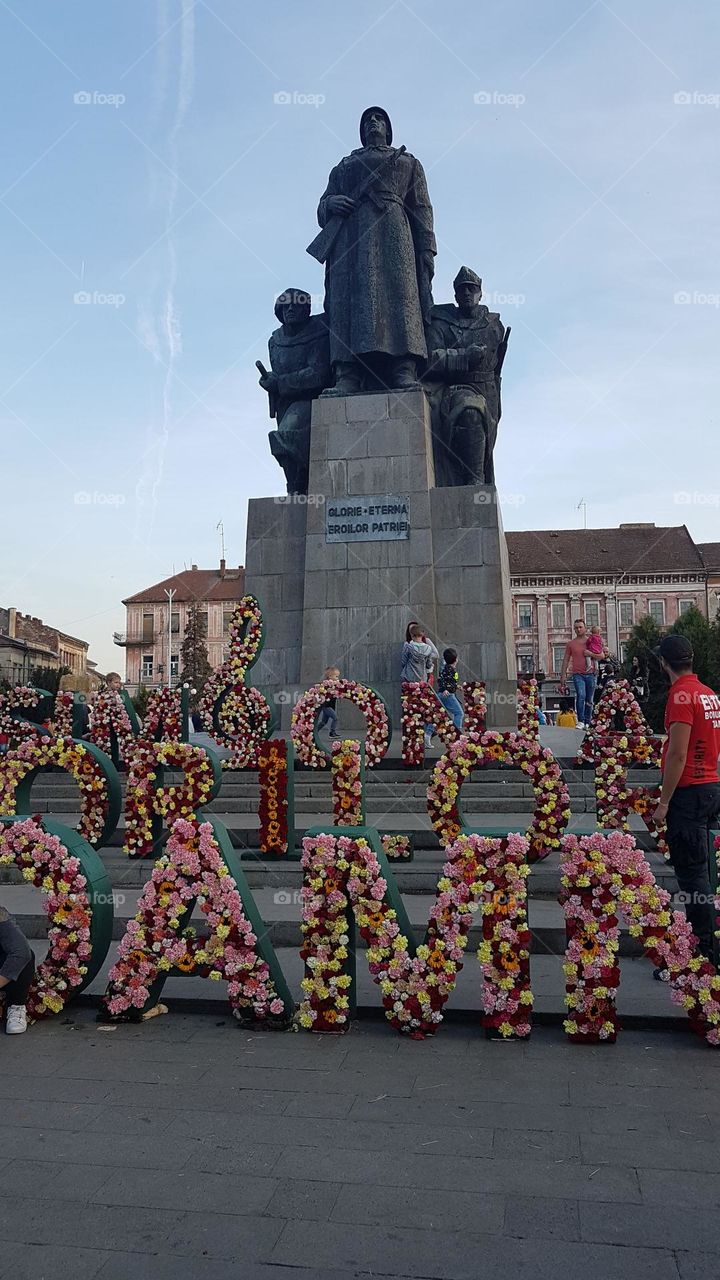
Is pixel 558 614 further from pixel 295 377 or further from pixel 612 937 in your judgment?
pixel 612 937

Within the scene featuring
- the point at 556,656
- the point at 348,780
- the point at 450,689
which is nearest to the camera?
the point at 348,780

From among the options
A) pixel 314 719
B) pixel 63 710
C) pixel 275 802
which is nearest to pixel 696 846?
pixel 275 802

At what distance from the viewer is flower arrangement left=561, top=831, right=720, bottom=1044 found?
523cm

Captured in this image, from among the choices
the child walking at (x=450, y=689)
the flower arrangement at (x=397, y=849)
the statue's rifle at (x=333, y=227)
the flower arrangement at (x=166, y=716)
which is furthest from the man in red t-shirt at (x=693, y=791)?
the statue's rifle at (x=333, y=227)

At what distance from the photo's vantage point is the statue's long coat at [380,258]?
58.0 feet

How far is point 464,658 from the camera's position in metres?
16.5

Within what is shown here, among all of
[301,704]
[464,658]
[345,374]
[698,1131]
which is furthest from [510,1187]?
[345,374]

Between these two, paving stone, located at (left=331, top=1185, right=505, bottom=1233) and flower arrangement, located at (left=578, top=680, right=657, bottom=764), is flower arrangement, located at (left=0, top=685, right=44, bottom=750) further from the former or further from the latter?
paving stone, located at (left=331, top=1185, right=505, bottom=1233)

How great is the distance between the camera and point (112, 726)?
1315 centimetres

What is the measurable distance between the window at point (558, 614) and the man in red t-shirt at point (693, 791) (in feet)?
238

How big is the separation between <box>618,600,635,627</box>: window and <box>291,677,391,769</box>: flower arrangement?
66995mm

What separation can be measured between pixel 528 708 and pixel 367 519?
22.5 feet

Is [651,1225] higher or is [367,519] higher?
[367,519]

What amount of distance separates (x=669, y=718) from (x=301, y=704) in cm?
606
